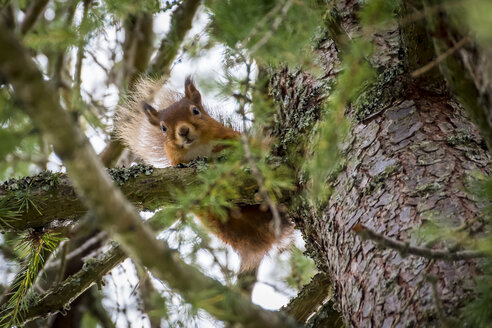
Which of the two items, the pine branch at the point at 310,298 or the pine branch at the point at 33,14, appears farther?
the pine branch at the point at 33,14

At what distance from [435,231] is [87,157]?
2.69ft

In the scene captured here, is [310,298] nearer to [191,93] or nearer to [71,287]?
[71,287]

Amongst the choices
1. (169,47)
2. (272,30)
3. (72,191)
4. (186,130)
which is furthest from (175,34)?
(272,30)

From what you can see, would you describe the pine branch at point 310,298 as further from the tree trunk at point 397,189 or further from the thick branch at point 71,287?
the thick branch at point 71,287

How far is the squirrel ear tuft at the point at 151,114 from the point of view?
11.1 feet

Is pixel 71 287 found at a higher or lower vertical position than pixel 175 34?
lower

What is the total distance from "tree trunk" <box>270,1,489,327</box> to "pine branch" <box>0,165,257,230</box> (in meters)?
0.44

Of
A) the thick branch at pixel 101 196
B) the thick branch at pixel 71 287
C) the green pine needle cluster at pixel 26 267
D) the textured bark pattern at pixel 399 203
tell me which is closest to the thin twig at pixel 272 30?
the thick branch at pixel 101 196

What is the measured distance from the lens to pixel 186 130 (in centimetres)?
326

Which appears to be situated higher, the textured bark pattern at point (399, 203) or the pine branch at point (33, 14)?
the pine branch at point (33, 14)

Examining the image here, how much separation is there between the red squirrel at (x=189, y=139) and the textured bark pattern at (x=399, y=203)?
86 centimetres

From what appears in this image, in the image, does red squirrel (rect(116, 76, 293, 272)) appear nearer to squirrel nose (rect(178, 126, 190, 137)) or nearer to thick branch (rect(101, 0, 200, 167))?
squirrel nose (rect(178, 126, 190, 137))

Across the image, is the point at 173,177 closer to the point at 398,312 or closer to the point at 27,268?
the point at 27,268

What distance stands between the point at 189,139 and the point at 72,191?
4.05 feet
